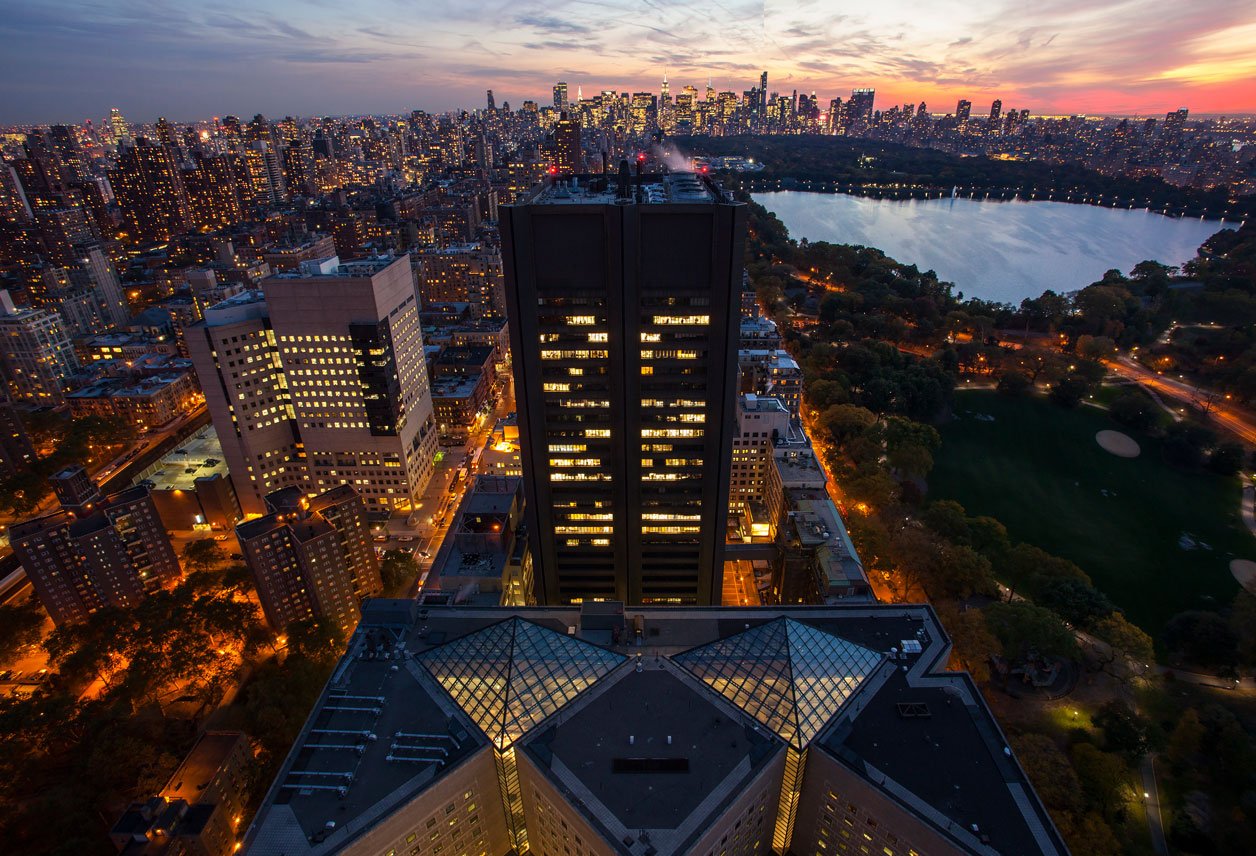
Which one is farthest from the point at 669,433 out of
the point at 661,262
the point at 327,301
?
the point at 327,301

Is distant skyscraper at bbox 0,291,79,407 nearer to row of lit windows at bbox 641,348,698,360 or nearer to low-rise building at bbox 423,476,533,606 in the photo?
low-rise building at bbox 423,476,533,606

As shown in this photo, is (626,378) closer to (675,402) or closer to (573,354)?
(675,402)

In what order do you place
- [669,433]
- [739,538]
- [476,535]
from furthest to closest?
[739,538] → [476,535] → [669,433]

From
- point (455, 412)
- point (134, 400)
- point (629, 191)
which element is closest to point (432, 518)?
point (455, 412)

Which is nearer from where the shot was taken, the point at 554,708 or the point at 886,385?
the point at 554,708

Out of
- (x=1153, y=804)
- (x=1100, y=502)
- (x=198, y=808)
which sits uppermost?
(x=198, y=808)

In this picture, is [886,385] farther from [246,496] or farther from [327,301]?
[246,496]

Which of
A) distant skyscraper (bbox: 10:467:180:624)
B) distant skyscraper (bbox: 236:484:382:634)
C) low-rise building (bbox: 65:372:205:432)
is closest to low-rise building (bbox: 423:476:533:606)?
distant skyscraper (bbox: 236:484:382:634)
